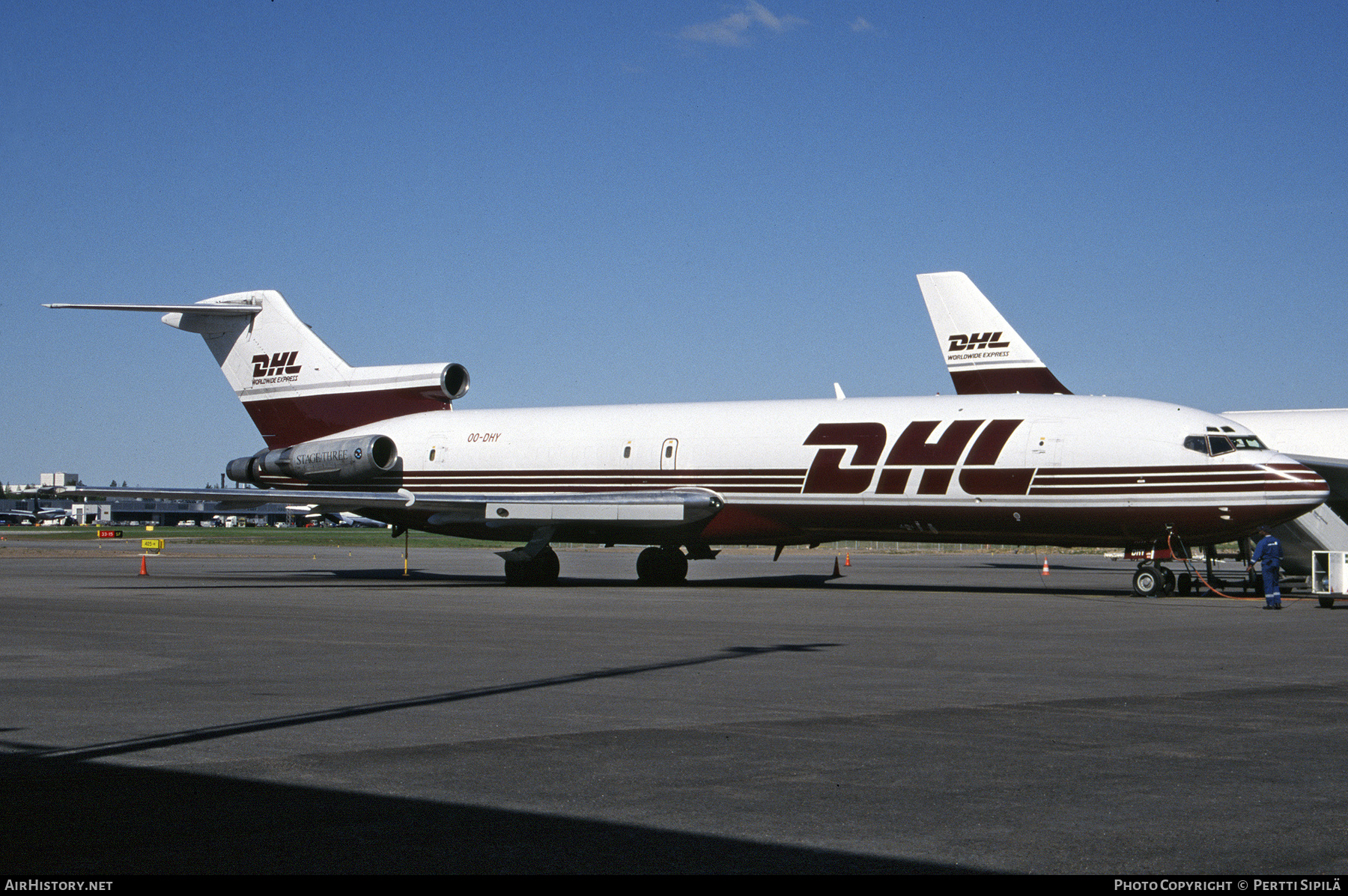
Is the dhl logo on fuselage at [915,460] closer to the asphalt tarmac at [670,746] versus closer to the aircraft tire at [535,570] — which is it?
the asphalt tarmac at [670,746]

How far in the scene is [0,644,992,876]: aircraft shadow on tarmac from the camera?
5.44 metres

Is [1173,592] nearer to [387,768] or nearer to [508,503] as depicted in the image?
[508,503]

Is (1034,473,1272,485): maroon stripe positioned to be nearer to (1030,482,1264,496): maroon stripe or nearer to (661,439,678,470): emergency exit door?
(1030,482,1264,496): maroon stripe

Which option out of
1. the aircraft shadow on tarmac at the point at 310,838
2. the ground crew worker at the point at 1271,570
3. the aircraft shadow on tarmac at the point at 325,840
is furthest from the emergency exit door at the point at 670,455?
the aircraft shadow on tarmac at the point at 325,840

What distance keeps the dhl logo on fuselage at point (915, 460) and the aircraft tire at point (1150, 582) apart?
2.95 metres

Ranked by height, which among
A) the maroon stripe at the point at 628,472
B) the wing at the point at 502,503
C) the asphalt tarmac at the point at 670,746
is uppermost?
the maroon stripe at the point at 628,472

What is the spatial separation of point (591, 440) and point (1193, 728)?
23565 millimetres

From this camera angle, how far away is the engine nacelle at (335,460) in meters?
34.3

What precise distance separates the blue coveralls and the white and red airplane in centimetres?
106

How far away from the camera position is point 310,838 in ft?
19.3

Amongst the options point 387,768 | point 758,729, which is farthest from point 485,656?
point 387,768

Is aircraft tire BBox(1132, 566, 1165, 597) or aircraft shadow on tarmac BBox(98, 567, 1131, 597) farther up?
aircraft tire BBox(1132, 566, 1165, 597)

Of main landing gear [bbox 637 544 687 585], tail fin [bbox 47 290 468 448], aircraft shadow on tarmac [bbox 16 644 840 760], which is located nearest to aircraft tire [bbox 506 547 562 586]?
main landing gear [bbox 637 544 687 585]

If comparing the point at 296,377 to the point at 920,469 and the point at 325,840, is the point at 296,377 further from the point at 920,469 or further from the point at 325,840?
the point at 325,840
